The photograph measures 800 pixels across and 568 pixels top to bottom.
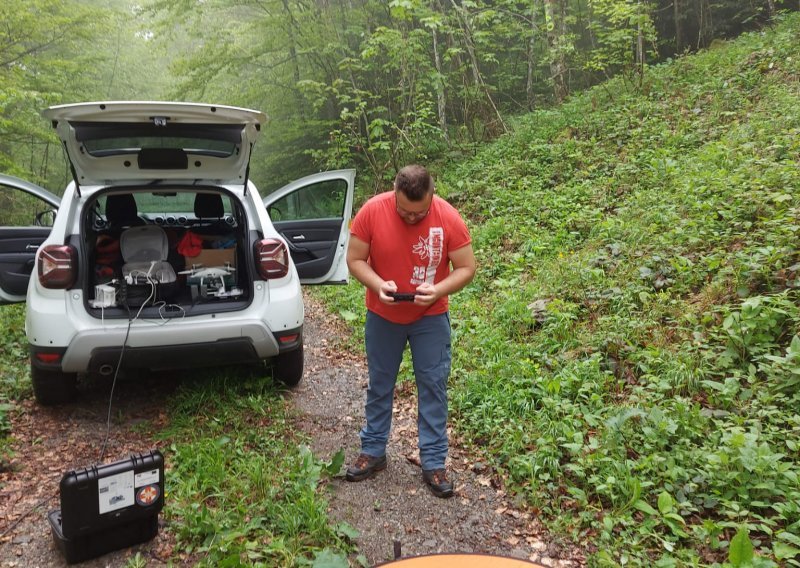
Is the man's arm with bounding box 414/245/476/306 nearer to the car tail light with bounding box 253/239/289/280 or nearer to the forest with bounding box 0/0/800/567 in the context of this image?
the forest with bounding box 0/0/800/567

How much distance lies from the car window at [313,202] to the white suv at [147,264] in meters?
0.86

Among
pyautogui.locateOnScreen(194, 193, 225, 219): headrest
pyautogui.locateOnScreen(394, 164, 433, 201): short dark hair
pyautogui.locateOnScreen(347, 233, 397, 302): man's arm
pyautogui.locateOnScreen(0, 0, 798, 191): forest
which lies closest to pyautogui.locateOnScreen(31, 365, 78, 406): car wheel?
pyautogui.locateOnScreen(194, 193, 225, 219): headrest

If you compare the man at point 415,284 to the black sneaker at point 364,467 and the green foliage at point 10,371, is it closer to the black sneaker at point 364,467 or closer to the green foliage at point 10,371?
the black sneaker at point 364,467

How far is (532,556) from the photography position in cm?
262

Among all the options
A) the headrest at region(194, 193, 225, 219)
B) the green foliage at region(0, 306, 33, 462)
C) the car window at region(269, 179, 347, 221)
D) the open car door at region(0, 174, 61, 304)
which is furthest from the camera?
the car window at region(269, 179, 347, 221)

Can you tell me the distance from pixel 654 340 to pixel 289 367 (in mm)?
2734

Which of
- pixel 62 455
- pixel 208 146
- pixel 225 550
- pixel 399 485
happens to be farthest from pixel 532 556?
pixel 208 146

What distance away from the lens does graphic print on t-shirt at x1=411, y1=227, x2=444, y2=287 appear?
290 cm

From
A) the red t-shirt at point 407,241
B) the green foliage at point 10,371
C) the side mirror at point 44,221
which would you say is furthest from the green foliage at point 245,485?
the side mirror at point 44,221

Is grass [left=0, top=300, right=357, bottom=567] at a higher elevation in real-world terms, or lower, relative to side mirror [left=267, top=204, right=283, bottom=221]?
lower

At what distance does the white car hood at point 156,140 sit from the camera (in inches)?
132

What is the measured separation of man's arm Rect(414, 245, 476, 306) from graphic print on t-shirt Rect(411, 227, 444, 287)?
0.27 feet

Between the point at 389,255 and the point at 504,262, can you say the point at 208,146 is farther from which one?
the point at 504,262

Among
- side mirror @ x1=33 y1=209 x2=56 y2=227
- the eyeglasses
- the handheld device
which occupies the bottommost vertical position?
the handheld device
